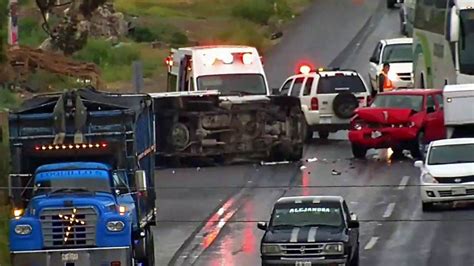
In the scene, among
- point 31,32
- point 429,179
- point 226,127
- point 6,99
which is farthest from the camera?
point 31,32

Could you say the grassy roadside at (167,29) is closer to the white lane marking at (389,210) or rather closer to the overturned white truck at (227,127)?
the overturned white truck at (227,127)

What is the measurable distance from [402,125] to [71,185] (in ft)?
52.1

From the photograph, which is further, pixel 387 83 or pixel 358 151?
pixel 387 83

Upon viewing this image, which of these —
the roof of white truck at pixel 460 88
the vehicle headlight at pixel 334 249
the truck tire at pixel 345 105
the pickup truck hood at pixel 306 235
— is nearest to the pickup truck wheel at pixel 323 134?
the truck tire at pixel 345 105

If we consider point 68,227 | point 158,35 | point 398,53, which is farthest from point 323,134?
point 158,35

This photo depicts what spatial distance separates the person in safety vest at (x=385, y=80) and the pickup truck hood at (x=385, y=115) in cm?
846

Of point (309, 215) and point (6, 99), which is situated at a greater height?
point (309, 215)

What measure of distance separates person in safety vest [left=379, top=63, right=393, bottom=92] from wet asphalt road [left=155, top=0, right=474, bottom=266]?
3161mm

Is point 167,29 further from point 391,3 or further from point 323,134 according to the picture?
point 323,134

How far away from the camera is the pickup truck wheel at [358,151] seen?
3797 centimetres

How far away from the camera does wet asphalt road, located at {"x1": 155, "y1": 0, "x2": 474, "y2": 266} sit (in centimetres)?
2733

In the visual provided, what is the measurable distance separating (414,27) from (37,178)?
2438cm

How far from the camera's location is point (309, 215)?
24.9 meters

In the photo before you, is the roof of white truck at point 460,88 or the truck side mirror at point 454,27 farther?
the truck side mirror at point 454,27
